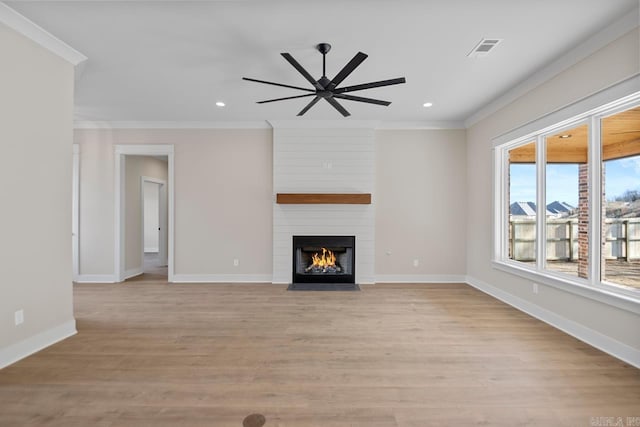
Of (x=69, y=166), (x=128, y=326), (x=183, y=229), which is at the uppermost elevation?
(x=69, y=166)

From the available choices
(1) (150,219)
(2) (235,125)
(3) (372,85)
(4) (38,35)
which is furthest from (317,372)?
(1) (150,219)

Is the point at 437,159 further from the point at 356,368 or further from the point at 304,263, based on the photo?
the point at 356,368

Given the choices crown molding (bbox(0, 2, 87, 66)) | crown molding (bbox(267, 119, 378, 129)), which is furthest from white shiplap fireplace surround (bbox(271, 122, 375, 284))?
crown molding (bbox(0, 2, 87, 66))

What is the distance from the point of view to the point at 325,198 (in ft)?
16.0

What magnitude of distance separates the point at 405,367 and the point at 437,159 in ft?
12.7

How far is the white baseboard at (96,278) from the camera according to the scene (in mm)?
5078

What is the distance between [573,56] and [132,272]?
704 centimetres

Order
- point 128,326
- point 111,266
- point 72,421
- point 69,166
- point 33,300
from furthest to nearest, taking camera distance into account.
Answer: point 111,266 < point 128,326 < point 69,166 < point 33,300 < point 72,421

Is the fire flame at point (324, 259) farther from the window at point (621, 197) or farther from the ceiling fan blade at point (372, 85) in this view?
the window at point (621, 197)

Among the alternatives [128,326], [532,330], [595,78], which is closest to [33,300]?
[128,326]

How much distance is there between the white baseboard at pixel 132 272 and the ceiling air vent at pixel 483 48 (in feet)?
20.2

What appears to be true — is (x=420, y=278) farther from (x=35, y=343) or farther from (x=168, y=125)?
(x=168, y=125)

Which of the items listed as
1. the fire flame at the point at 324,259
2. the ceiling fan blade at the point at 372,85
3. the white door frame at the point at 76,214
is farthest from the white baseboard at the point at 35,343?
the ceiling fan blade at the point at 372,85

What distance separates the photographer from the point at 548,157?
3436 millimetres
